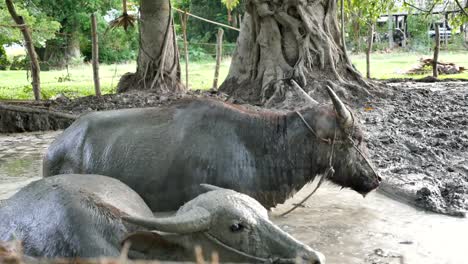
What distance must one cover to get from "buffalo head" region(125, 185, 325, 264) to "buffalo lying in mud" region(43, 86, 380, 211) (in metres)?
1.87

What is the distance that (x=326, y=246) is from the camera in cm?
514

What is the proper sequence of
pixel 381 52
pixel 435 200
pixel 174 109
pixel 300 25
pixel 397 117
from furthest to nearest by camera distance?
pixel 381 52, pixel 300 25, pixel 397 117, pixel 435 200, pixel 174 109

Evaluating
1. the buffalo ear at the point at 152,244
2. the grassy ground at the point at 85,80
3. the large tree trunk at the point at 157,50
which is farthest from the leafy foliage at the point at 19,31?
the buffalo ear at the point at 152,244

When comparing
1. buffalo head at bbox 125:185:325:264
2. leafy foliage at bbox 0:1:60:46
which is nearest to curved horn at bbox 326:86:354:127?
buffalo head at bbox 125:185:325:264

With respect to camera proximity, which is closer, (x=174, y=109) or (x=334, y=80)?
(x=174, y=109)

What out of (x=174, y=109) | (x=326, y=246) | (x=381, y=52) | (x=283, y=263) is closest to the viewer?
(x=283, y=263)

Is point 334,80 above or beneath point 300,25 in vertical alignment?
beneath

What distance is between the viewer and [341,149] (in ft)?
18.3

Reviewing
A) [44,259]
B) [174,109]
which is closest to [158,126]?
[174,109]

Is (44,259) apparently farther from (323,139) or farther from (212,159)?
(323,139)

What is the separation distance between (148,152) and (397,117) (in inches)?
230

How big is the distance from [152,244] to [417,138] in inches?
241

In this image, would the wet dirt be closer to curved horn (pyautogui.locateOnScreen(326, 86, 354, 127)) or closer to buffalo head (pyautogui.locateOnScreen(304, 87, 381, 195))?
buffalo head (pyautogui.locateOnScreen(304, 87, 381, 195))

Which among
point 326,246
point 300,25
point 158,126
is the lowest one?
point 326,246
